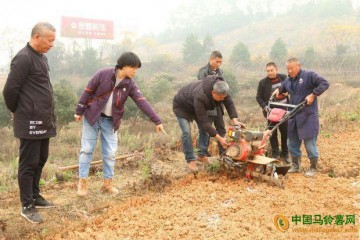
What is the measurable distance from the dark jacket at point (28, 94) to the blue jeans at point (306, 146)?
12.6ft

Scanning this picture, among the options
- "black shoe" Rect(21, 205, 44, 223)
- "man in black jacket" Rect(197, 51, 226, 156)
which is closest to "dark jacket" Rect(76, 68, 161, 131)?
"black shoe" Rect(21, 205, 44, 223)

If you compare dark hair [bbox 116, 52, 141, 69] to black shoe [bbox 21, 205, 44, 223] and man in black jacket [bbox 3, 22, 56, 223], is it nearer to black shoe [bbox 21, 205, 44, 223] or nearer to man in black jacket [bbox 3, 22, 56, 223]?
man in black jacket [bbox 3, 22, 56, 223]

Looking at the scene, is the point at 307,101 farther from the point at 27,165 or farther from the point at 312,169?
the point at 27,165

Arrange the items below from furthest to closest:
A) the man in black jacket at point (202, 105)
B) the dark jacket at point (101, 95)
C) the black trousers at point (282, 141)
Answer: the black trousers at point (282, 141) < the man in black jacket at point (202, 105) < the dark jacket at point (101, 95)

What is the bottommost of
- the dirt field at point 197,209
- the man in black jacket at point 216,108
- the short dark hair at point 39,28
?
the dirt field at point 197,209

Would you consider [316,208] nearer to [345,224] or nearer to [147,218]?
[345,224]

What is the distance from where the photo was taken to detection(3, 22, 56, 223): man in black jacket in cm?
403

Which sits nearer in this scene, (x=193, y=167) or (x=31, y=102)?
(x=31, y=102)

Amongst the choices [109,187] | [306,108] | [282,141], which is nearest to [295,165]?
[282,141]

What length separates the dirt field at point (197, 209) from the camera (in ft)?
12.8

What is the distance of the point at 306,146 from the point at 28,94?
13.7 ft

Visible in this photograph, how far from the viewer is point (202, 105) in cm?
537

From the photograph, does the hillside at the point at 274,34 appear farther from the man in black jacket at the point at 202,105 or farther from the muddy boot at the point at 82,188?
the muddy boot at the point at 82,188

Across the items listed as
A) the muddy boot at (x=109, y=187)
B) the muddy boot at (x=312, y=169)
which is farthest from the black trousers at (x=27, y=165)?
the muddy boot at (x=312, y=169)
